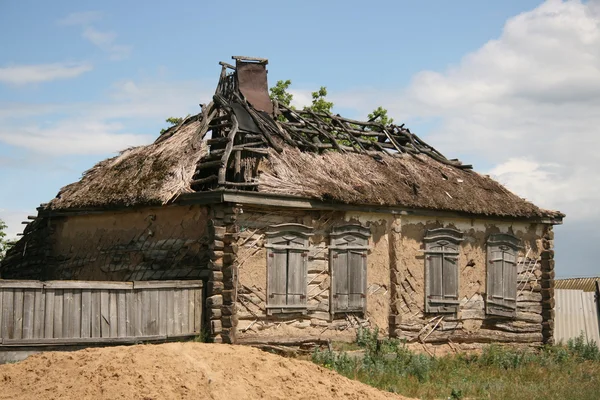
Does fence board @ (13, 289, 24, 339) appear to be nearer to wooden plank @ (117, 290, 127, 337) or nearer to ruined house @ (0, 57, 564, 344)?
wooden plank @ (117, 290, 127, 337)

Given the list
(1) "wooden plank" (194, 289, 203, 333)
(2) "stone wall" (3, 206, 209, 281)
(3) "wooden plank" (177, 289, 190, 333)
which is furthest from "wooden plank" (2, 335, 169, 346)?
(2) "stone wall" (3, 206, 209, 281)

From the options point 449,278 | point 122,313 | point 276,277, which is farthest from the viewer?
point 449,278

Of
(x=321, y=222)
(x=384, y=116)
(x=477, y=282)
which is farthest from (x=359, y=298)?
(x=384, y=116)

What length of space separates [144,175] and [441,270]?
20.0 ft

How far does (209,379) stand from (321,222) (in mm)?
5725

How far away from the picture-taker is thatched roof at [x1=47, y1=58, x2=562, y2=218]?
15.2 meters

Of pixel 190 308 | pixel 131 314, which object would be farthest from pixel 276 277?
pixel 131 314

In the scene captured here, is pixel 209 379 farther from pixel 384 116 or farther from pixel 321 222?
pixel 384 116

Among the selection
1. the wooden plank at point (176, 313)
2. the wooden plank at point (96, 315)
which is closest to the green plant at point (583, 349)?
the wooden plank at point (176, 313)

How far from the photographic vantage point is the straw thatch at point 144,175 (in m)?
14.9

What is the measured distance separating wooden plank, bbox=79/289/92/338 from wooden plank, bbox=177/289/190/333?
1506 millimetres

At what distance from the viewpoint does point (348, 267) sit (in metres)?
16.0

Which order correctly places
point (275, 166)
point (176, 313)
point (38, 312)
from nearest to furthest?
point (38, 312), point (176, 313), point (275, 166)

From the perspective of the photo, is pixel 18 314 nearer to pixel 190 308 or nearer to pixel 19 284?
pixel 19 284
